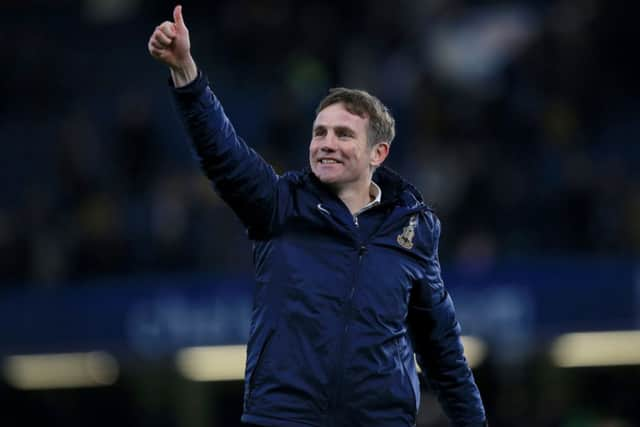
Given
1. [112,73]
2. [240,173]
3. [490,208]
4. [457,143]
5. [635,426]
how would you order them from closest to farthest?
[240,173]
[635,426]
[490,208]
[457,143]
[112,73]

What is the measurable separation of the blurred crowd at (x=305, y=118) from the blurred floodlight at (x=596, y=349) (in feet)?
2.56

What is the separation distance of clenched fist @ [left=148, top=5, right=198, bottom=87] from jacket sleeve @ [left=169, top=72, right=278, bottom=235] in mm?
43

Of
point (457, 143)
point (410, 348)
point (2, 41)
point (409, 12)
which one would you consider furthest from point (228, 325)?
point (410, 348)

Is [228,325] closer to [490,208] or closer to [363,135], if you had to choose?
[490,208]

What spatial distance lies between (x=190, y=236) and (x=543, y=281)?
3144 millimetres

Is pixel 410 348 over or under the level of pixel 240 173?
under

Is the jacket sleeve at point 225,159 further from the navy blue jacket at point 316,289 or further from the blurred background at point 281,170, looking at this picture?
the blurred background at point 281,170

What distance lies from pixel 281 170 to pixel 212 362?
189 cm

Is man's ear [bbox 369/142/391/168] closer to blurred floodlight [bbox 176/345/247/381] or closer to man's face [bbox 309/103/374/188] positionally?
man's face [bbox 309/103/374/188]

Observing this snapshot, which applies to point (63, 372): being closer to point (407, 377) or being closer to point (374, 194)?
point (374, 194)

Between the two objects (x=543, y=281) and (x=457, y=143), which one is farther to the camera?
(x=457, y=143)

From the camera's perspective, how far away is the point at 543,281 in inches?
496

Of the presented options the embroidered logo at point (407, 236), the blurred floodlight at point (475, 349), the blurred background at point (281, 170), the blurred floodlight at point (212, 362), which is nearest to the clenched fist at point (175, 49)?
the embroidered logo at point (407, 236)

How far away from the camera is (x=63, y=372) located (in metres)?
13.5
